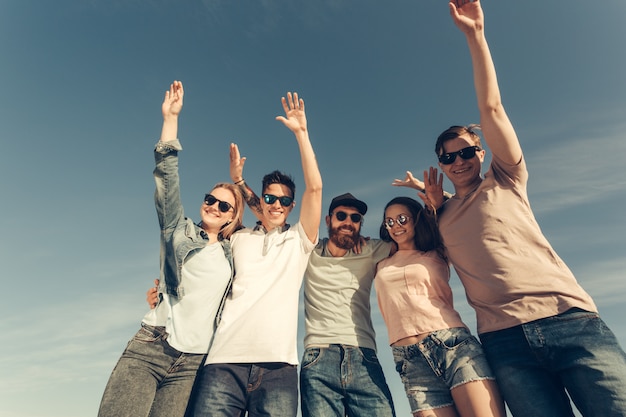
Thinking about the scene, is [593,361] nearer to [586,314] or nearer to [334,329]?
[586,314]

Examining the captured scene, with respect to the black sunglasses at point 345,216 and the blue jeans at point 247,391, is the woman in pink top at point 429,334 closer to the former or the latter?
the black sunglasses at point 345,216

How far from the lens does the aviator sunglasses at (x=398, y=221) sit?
24.3ft

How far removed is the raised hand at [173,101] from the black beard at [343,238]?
3668 millimetres

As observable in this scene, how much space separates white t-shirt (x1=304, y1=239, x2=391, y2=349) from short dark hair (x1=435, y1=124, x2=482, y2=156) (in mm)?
2005

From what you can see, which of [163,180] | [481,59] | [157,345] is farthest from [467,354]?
[163,180]

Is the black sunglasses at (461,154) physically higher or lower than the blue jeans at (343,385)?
higher

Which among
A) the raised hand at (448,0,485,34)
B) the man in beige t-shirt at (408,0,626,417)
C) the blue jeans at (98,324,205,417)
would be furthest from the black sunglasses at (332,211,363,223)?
the raised hand at (448,0,485,34)

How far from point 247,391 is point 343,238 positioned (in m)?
3.09

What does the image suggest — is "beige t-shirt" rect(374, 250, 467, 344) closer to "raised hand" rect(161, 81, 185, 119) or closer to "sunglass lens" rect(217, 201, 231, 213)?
"sunglass lens" rect(217, 201, 231, 213)

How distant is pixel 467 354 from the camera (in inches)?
227

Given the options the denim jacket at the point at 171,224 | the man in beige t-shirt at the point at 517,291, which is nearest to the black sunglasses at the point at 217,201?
the denim jacket at the point at 171,224

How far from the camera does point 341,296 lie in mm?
7109

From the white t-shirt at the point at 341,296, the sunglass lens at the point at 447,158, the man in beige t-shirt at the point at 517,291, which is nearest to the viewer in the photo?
the man in beige t-shirt at the point at 517,291

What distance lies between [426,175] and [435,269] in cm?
192
